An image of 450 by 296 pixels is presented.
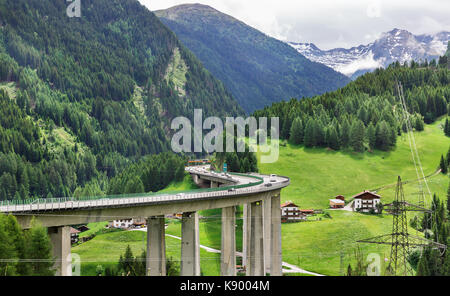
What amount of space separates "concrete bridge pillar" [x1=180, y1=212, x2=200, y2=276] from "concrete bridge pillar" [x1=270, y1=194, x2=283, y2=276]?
28.2 m

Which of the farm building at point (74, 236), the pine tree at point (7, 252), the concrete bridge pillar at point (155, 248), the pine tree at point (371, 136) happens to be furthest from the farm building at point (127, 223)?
the pine tree at point (371, 136)

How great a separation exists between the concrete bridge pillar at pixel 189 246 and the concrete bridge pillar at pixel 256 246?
19.0 metres

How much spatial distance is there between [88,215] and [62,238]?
4507 millimetres

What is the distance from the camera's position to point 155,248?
74.6 meters

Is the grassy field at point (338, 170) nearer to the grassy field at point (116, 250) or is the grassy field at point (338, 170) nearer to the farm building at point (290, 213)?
the farm building at point (290, 213)

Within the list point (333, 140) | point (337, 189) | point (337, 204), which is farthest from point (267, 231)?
point (333, 140)

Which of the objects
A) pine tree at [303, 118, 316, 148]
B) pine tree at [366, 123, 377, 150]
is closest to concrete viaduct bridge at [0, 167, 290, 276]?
pine tree at [303, 118, 316, 148]

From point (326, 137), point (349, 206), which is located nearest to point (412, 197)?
point (349, 206)

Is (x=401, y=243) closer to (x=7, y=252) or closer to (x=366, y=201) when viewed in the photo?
(x=7, y=252)

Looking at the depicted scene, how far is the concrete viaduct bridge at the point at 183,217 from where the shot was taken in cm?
6159

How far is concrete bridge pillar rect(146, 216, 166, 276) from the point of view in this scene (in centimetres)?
7475

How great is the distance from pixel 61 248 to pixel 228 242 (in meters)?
40.4

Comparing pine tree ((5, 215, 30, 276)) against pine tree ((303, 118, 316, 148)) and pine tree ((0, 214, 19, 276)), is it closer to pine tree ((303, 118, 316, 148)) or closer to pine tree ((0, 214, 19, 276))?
pine tree ((0, 214, 19, 276))

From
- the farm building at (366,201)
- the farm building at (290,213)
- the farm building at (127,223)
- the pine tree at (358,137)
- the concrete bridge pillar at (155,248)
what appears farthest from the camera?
the pine tree at (358,137)
